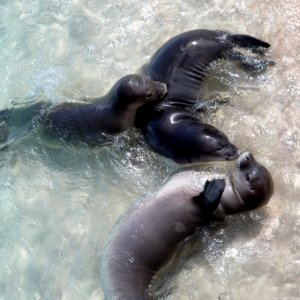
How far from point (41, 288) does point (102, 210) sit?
3.08 feet

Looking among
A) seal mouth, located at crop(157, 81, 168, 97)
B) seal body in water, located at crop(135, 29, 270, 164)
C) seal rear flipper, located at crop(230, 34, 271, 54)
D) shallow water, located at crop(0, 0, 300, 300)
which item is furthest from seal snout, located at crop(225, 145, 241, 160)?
seal rear flipper, located at crop(230, 34, 271, 54)

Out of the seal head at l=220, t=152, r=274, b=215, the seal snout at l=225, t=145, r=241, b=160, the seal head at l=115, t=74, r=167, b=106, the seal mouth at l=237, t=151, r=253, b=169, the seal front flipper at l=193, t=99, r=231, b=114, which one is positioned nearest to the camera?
the seal head at l=220, t=152, r=274, b=215

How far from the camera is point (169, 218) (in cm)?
450

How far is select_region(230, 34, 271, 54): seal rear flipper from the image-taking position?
564cm

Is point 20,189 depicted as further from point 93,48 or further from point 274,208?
point 274,208

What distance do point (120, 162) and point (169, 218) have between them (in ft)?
3.54

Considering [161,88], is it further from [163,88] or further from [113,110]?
[113,110]

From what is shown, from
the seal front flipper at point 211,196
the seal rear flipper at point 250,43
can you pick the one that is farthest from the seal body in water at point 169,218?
the seal rear flipper at point 250,43

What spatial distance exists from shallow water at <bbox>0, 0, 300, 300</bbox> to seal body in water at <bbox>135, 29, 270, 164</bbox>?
189mm

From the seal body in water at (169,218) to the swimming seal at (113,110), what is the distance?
935 mm

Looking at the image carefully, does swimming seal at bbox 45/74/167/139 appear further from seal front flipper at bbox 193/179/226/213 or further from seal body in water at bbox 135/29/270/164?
seal front flipper at bbox 193/179/226/213

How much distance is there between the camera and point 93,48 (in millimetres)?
6559

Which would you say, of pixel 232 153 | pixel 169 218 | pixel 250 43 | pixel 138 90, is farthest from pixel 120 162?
pixel 250 43

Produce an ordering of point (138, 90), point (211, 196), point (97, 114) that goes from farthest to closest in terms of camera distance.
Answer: point (97, 114) < point (138, 90) < point (211, 196)
